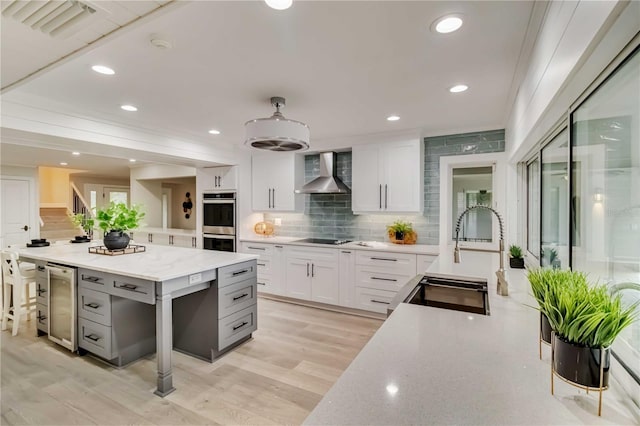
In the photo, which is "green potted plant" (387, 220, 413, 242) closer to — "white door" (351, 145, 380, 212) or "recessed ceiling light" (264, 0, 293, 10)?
"white door" (351, 145, 380, 212)

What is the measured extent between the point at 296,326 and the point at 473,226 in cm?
257

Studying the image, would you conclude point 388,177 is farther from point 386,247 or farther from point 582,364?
point 582,364

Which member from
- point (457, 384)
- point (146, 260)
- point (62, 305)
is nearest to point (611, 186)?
point (457, 384)

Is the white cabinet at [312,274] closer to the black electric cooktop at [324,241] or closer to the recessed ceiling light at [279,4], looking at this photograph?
the black electric cooktop at [324,241]

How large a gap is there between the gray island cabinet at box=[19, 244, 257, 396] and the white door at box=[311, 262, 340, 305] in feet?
4.09

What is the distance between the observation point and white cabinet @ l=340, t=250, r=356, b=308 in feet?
13.0

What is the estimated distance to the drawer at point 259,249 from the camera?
4.59 m

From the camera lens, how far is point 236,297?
2883 mm

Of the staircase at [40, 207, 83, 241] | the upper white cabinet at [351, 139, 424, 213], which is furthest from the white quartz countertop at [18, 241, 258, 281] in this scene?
the staircase at [40, 207, 83, 241]

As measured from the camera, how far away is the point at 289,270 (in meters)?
4.41

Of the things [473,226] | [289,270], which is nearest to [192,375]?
[289,270]

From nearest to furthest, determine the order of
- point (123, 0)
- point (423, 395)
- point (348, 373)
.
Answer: point (423, 395), point (348, 373), point (123, 0)

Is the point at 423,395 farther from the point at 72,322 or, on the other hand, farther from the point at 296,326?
the point at 72,322

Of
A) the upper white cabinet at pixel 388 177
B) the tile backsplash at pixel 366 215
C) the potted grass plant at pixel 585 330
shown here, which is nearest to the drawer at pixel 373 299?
the tile backsplash at pixel 366 215
